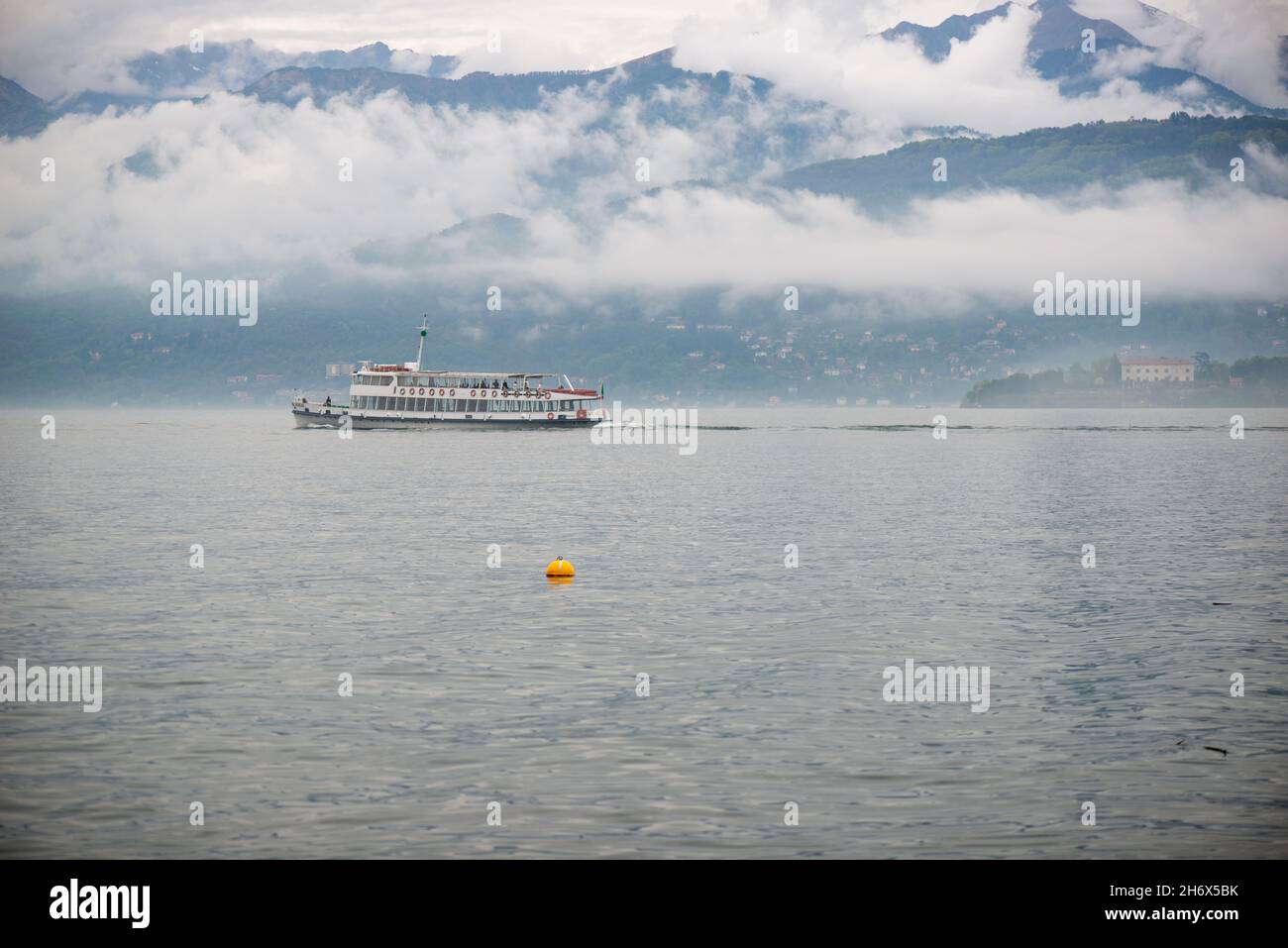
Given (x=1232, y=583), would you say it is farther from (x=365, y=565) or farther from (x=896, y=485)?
(x=896, y=485)

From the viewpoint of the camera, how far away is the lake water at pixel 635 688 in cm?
2139

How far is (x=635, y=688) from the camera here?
100 feet

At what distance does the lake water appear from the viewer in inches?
842

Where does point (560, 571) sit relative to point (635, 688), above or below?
above

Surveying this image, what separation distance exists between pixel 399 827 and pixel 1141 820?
1139 centimetres

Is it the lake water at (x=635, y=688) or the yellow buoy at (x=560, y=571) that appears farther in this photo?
the yellow buoy at (x=560, y=571)

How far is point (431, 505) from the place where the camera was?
83.7 metres

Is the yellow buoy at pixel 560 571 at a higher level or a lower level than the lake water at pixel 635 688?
higher

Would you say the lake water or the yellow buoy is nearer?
the lake water

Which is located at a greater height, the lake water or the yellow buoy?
the yellow buoy

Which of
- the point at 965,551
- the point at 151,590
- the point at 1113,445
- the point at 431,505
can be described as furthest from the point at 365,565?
the point at 1113,445

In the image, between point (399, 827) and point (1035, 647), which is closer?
point (399, 827)

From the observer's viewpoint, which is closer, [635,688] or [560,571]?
[635,688]
